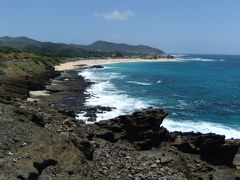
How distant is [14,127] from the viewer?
24.8m

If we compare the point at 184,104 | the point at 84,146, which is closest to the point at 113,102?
the point at 184,104

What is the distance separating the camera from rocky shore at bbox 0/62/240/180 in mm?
22359

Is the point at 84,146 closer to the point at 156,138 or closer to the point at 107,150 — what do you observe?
the point at 107,150

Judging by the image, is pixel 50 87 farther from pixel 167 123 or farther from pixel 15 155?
pixel 15 155

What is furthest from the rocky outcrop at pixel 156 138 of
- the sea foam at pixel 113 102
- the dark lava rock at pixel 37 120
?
the sea foam at pixel 113 102

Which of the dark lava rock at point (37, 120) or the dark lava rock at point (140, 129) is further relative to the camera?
the dark lava rock at point (140, 129)

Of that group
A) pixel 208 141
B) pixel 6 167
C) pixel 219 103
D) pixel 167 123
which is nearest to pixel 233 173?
pixel 208 141

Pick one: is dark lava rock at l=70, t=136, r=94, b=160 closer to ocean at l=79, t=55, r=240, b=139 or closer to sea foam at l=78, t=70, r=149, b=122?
ocean at l=79, t=55, r=240, b=139

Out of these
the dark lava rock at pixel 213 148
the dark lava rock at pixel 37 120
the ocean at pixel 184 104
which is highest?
the dark lava rock at pixel 37 120

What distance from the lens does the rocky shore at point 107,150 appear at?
73.4ft

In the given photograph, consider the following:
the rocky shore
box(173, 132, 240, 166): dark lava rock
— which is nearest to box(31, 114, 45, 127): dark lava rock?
the rocky shore

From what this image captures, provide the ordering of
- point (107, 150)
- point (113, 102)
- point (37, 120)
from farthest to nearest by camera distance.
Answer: point (113, 102) < point (37, 120) < point (107, 150)

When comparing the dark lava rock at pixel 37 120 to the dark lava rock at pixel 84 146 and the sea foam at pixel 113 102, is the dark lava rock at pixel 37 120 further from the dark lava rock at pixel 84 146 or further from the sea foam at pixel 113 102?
the sea foam at pixel 113 102

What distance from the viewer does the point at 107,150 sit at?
92.2 feet
